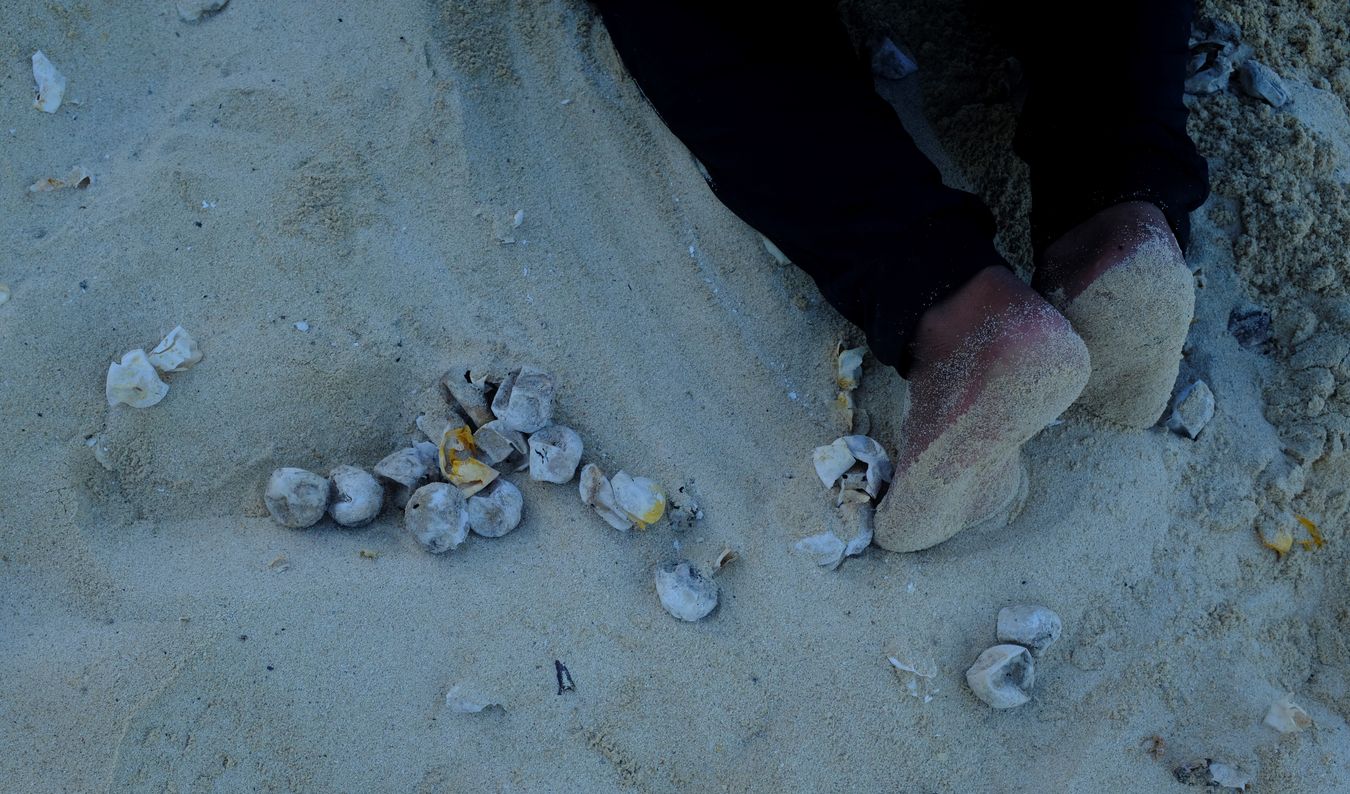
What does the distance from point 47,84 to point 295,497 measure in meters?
0.84

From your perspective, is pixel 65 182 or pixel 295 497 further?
pixel 65 182

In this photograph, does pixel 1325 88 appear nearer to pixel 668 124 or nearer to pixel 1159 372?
pixel 1159 372

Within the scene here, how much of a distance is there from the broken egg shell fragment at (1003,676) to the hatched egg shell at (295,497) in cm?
95

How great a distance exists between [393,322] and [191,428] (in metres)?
0.32

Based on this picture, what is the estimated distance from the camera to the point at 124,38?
5.84 feet

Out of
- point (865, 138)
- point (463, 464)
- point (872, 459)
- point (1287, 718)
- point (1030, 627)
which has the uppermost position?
point (865, 138)

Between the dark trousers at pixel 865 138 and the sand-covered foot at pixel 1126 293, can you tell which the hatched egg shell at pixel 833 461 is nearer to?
the dark trousers at pixel 865 138

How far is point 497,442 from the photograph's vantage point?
1.56m

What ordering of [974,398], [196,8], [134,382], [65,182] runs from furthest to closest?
[196,8] → [65,182] → [134,382] → [974,398]

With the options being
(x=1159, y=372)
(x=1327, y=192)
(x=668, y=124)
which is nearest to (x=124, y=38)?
(x=668, y=124)

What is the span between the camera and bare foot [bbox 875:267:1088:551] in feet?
4.49

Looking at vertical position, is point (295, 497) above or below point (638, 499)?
above

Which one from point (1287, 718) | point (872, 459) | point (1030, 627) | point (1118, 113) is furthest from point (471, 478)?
point (1287, 718)

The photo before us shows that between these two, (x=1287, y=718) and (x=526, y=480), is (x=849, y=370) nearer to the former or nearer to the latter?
(x=526, y=480)
